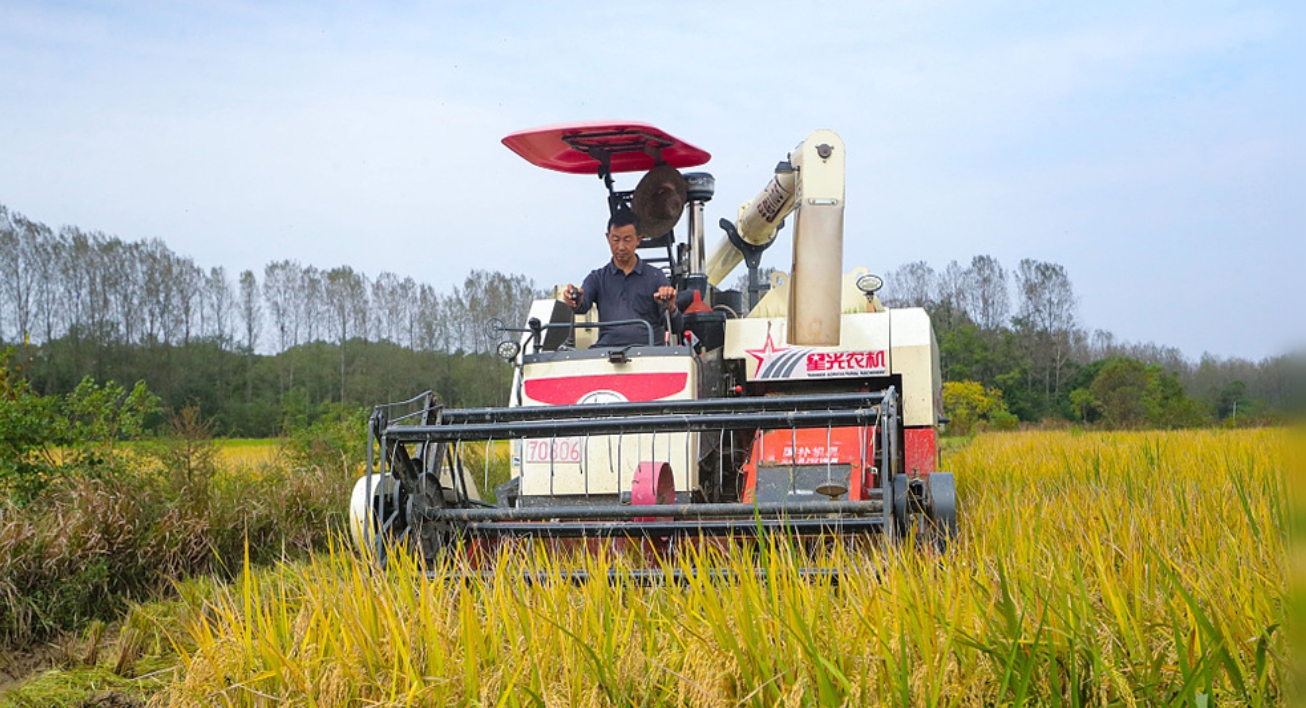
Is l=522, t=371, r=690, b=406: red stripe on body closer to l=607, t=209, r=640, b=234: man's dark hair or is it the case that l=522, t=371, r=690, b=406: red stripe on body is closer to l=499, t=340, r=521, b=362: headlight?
l=499, t=340, r=521, b=362: headlight

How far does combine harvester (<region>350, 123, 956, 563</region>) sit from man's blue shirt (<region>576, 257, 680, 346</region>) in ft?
0.80

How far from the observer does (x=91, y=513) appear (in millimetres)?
6668

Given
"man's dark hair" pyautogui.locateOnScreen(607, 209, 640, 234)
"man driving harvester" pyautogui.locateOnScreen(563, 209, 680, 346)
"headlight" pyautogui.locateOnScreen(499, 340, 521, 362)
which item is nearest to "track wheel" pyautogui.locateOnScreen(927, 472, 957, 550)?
"man driving harvester" pyautogui.locateOnScreen(563, 209, 680, 346)

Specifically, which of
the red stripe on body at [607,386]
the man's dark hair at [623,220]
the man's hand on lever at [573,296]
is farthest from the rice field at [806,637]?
the man's dark hair at [623,220]

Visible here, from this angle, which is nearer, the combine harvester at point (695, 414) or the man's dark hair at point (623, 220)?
the combine harvester at point (695, 414)

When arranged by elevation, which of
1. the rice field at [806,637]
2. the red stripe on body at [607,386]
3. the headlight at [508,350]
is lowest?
the rice field at [806,637]

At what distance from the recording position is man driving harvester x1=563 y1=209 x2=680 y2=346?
21.3 ft

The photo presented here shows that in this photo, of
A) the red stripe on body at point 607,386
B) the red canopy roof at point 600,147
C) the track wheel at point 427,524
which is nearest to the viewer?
the track wheel at point 427,524

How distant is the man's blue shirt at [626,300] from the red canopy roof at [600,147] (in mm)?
739

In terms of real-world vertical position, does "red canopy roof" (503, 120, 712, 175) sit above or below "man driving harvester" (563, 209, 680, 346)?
Result: above

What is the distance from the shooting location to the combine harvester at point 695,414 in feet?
14.4

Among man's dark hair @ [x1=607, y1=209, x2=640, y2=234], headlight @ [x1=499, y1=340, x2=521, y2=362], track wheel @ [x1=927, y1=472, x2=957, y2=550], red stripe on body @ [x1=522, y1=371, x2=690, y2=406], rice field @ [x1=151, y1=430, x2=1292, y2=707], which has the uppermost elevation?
man's dark hair @ [x1=607, y1=209, x2=640, y2=234]

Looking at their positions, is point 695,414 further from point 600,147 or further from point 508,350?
point 600,147

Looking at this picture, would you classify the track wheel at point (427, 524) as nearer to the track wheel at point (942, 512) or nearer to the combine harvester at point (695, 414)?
the combine harvester at point (695, 414)
